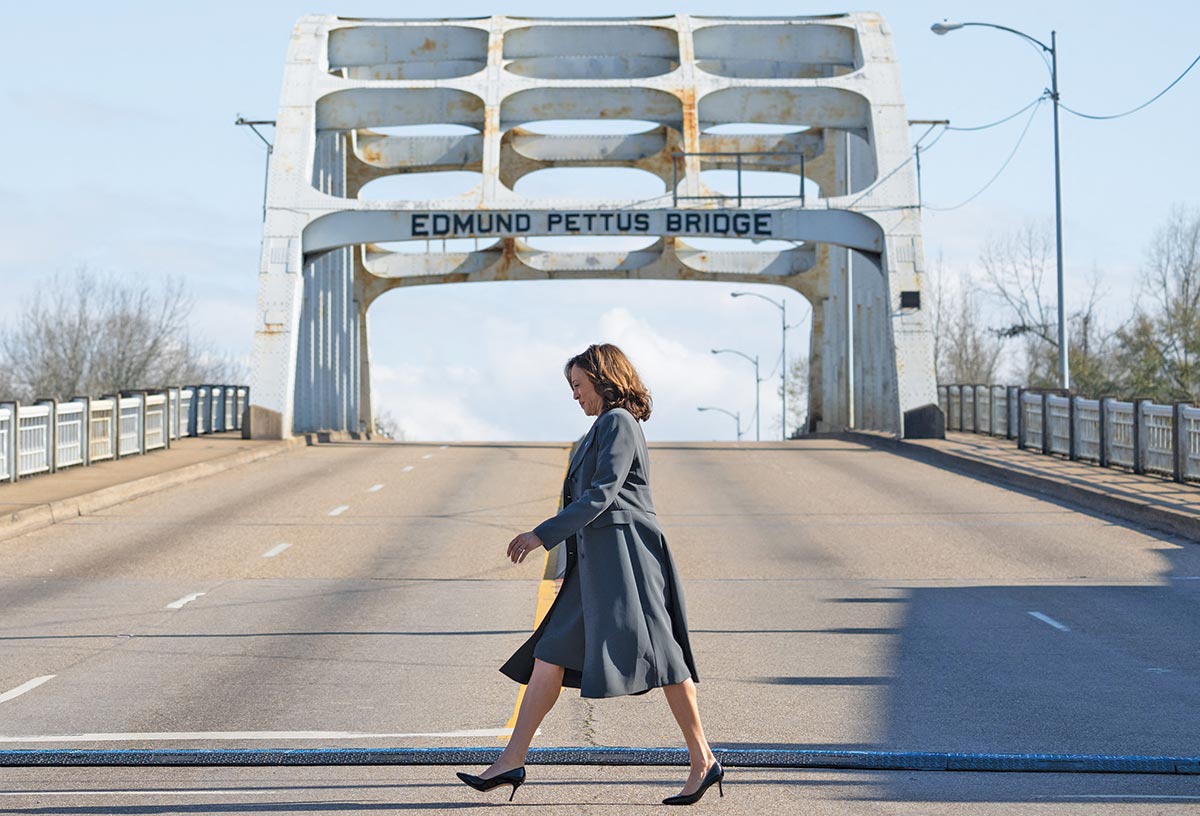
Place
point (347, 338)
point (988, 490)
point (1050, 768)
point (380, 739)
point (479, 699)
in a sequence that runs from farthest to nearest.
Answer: point (347, 338) < point (988, 490) < point (479, 699) < point (380, 739) < point (1050, 768)

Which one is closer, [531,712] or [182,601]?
[531,712]

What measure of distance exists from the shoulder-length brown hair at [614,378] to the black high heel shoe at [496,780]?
1498mm

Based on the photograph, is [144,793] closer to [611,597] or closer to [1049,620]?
[611,597]

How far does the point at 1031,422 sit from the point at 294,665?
23703mm

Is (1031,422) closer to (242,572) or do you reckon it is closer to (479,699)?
(242,572)

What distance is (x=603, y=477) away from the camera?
629cm

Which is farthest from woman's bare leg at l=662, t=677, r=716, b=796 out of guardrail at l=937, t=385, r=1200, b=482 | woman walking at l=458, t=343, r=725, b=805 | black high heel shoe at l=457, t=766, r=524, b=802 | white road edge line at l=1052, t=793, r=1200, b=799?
guardrail at l=937, t=385, r=1200, b=482

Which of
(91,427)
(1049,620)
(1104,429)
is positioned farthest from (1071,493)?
(91,427)

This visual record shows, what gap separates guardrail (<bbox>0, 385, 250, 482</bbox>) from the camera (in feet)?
76.3

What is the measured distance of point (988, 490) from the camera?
80.4 feet

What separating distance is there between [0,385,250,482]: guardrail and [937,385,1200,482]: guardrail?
16.4m

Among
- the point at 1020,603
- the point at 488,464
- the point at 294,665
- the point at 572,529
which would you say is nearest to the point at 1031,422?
the point at 488,464

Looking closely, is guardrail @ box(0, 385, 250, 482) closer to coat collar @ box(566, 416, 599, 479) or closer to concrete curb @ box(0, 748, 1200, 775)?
concrete curb @ box(0, 748, 1200, 775)

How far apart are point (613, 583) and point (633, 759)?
1.23m
